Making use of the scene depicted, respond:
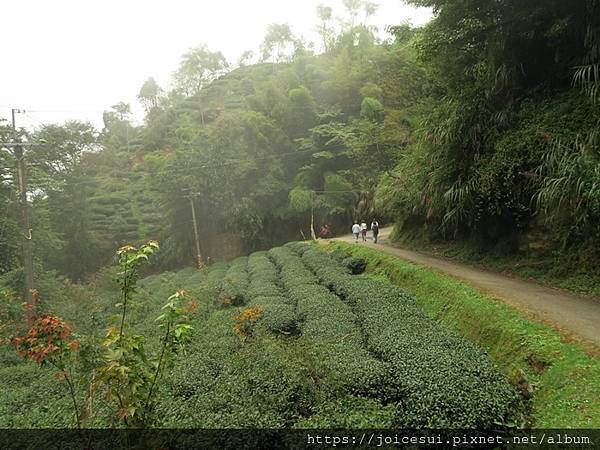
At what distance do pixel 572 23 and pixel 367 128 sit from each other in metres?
11.8

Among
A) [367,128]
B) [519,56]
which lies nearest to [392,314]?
[519,56]

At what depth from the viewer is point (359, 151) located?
20.4 m

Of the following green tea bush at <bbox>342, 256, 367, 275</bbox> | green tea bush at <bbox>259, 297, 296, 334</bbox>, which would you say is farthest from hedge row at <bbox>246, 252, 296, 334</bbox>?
green tea bush at <bbox>342, 256, 367, 275</bbox>

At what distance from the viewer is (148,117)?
6419 cm

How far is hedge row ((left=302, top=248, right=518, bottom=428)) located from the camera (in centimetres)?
469

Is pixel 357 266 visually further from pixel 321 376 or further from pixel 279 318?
pixel 321 376

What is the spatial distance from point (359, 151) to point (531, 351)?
15.9 meters

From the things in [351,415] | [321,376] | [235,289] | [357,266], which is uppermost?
[321,376]

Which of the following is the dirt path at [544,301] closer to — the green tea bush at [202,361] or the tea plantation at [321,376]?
the tea plantation at [321,376]

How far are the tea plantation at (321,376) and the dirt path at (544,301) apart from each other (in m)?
1.39

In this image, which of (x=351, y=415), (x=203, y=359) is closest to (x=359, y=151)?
(x=203, y=359)

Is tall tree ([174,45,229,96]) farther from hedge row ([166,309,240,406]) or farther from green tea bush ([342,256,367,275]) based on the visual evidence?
hedge row ([166,309,240,406])

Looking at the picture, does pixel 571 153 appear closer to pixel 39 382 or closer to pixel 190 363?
pixel 190 363

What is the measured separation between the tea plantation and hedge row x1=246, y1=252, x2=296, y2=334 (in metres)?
0.04
